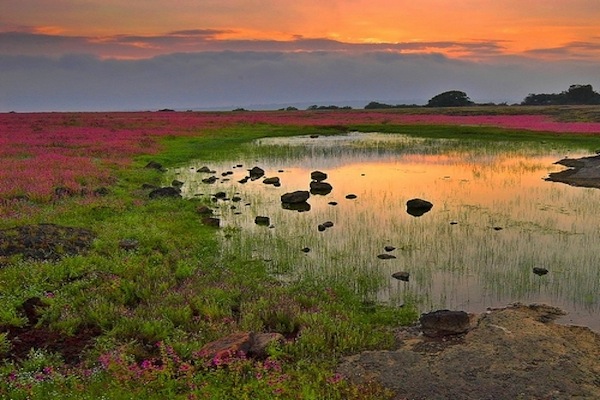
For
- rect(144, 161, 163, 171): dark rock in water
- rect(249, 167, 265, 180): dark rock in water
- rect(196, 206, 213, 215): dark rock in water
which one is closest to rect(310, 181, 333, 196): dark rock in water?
rect(249, 167, 265, 180): dark rock in water

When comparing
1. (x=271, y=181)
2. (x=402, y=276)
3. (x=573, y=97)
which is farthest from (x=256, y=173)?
(x=573, y=97)

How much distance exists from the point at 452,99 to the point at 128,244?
16785cm

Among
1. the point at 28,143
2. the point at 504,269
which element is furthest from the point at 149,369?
the point at 28,143

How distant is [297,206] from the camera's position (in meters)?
24.5

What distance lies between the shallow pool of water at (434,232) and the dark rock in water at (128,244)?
322cm

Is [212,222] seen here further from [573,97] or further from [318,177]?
[573,97]

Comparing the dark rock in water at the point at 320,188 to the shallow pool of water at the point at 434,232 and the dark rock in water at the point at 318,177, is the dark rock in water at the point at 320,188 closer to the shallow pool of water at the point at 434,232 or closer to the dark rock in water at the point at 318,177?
the shallow pool of water at the point at 434,232

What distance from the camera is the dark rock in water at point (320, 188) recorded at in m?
28.2

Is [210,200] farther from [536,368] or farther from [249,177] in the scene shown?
[536,368]

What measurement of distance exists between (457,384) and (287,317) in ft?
13.6

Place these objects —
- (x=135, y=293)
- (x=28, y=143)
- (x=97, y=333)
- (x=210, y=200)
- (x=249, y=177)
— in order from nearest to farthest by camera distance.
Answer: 1. (x=97, y=333)
2. (x=135, y=293)
3. (x=210, y=200)
4. (x=249, y=177)
5. (x=28, y=143)

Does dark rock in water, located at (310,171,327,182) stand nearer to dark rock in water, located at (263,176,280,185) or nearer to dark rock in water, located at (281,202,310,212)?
dark rock in water, located at (263,176,280,185)

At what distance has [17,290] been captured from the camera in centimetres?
1185

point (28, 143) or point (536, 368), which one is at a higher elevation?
point (28, 143)
